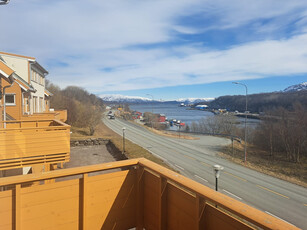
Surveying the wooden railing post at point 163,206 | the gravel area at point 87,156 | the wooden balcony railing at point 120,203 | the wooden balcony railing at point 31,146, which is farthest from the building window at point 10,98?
the wooden railing post at point 163,206

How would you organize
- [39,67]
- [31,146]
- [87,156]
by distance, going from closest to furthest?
[31,146] < [87,156] < [39,67]

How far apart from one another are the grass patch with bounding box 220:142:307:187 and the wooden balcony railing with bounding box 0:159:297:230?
23.4 meters

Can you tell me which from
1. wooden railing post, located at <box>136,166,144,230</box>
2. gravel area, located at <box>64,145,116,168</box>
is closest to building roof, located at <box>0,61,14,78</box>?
gravel area, located at <box>64,145,116,168</box>

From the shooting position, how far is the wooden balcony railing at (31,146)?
21.7 feet

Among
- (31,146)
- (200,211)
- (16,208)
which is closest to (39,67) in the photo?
(31,146)

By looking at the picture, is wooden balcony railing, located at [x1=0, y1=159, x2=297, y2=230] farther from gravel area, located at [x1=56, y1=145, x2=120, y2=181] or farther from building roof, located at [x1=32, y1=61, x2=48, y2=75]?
building roof, located at [x1=32, y1=61, x2=48, y2=75]

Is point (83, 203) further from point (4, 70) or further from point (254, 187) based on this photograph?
point (254, 187)

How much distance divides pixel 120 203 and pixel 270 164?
32868 millimetres

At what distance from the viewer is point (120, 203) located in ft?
10.2

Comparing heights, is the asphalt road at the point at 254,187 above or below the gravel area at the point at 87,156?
below

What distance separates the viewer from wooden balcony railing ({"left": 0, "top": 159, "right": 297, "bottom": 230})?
6.97 ft

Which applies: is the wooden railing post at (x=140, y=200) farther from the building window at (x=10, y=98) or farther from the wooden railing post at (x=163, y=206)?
the building window at (x=10, y=98)

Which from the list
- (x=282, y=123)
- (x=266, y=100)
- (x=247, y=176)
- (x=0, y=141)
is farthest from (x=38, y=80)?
(x=266, y=100)

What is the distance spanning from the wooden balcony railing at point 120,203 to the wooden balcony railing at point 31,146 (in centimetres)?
495
